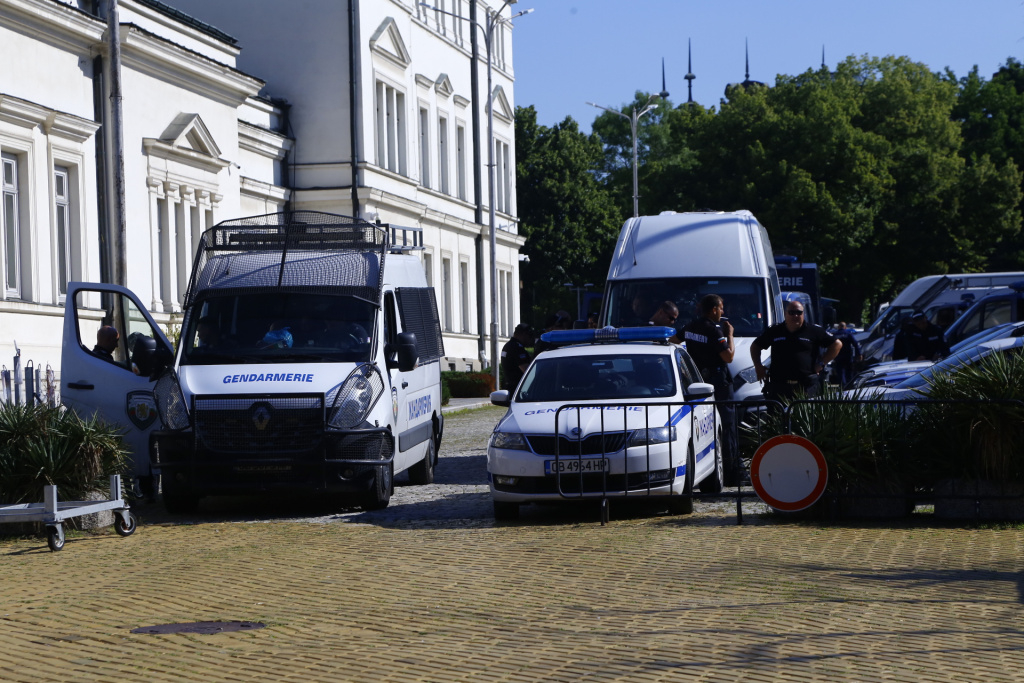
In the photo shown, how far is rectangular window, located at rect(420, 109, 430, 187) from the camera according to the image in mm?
48188

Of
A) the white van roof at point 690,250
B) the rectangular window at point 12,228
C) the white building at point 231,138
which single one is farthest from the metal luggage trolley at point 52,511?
the rectangular window at point 12,228

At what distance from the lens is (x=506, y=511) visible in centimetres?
1279

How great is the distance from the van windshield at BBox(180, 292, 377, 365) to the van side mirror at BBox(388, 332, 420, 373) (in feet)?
1.13

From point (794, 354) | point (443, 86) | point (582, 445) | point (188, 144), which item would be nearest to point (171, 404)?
point (582, 445)

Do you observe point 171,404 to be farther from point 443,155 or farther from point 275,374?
point 443,155

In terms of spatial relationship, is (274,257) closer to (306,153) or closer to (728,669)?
(728,669)

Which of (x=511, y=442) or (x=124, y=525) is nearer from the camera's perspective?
(x=124, y=525)

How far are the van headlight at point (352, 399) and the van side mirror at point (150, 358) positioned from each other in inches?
75.8

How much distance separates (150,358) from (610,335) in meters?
4.61

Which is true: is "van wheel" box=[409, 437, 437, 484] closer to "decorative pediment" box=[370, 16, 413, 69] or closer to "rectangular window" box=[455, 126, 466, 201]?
"decorative pediment" box=[370, 16, 413, 69]

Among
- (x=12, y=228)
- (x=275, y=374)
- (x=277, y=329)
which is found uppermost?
(x=12, y=228)

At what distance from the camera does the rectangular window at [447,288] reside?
4982cm

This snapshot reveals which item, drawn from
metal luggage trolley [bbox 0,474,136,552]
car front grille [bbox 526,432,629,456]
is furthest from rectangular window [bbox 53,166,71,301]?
car front grille [bbox 526,432,629,456]

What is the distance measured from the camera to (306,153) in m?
41.3
